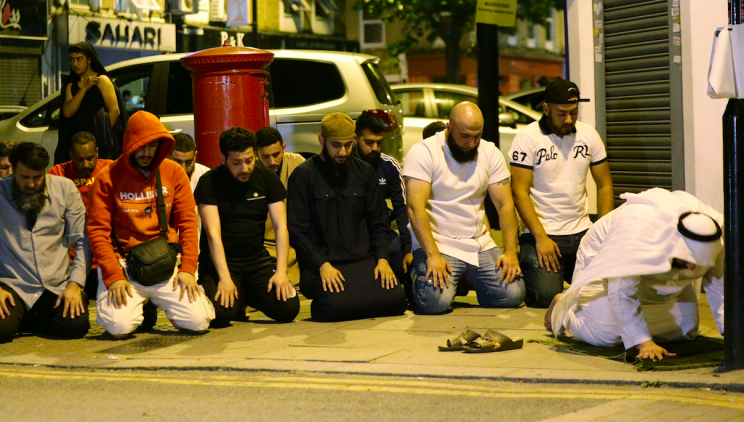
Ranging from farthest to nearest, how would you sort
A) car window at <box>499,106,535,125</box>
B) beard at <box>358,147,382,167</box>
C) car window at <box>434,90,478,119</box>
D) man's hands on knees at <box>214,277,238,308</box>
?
car window at <box>499,106,535,125</box> → car window at <box>434,90,478,119</box> → beard at <box>358,147,382,167</box> → man's hands on knees at <box>214,277,238,308</box>

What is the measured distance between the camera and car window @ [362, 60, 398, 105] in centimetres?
1197

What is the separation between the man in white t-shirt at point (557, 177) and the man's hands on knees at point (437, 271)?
0.80 m

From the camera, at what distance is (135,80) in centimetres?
1157

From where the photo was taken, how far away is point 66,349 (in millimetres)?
6469

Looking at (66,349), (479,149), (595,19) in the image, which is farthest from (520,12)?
(66,349)

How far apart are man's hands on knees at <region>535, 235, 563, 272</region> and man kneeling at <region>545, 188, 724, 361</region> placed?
1.52 metres

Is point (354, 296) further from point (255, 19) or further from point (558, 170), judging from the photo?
point (255, 19)

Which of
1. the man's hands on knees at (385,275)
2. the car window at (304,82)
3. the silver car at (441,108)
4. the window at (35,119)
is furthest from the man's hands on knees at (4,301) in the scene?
the silver car at (441,108)

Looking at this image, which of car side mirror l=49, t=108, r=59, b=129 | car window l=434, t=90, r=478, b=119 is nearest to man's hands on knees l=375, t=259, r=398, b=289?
car side mirror l=49, t=108, r=59, b=129

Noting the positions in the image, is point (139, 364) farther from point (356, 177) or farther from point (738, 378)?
point (738, 378)

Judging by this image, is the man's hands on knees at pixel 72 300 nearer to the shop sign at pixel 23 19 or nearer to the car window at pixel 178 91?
the car window at pixel 178 91

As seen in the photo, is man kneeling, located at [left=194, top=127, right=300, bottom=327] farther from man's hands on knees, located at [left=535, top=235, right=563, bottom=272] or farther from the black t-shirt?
man's hands on knees, located at [left=535, top=235, right=563, bottom=272]

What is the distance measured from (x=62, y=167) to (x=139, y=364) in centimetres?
254

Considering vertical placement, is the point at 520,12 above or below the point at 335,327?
above
